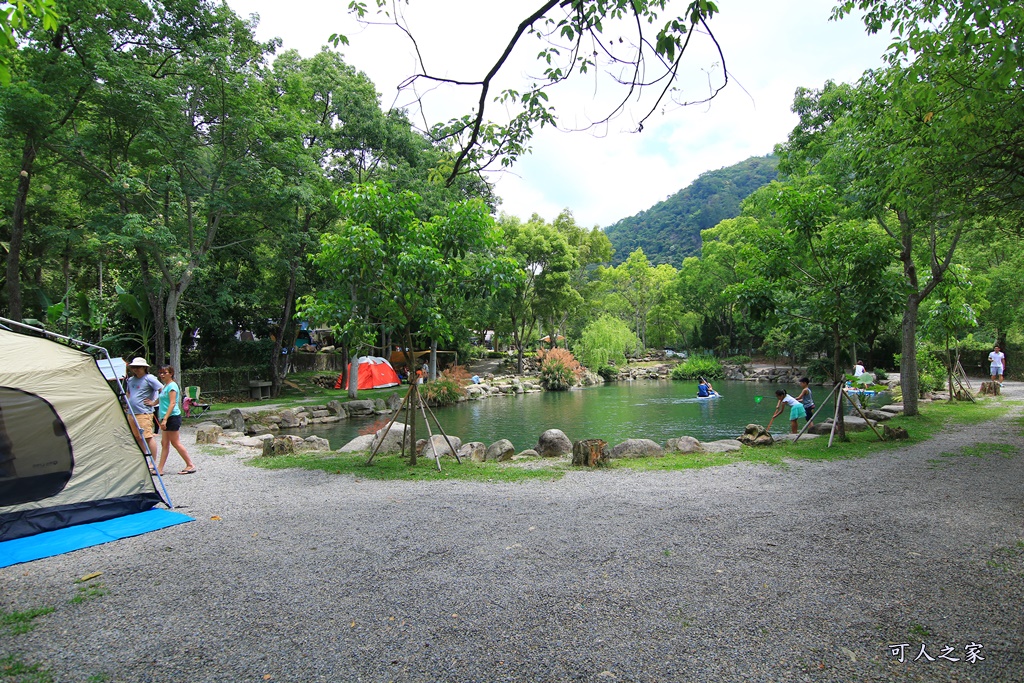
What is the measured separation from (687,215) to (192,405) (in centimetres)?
7470

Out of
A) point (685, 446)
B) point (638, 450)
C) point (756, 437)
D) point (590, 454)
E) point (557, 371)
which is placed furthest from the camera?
point (557, 371)

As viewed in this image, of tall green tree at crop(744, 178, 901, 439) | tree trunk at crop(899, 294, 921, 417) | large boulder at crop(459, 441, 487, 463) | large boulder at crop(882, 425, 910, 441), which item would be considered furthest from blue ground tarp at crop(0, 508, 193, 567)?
tree trunk at crop(899, 294, 921, 417)

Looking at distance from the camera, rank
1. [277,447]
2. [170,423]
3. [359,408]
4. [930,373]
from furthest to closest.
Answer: [359,408] → [930,373] → [277,447] → [170,423]

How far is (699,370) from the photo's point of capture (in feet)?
111

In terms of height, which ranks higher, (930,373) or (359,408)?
(930,373)

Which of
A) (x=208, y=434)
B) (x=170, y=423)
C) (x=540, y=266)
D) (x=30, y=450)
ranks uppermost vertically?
(x=540, y=266)

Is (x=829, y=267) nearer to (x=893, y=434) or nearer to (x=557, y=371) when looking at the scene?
(x=893, y=434)

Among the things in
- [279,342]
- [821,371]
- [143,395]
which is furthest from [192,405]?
[821,371]

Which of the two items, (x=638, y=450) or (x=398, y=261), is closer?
(x=398, y=261)

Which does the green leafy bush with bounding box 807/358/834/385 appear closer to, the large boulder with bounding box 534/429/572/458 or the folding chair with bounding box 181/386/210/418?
the large boulder with bounding box 534/429/572/458

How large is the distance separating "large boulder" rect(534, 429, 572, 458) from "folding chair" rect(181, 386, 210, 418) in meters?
10.4

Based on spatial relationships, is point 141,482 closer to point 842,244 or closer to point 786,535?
point 786,535

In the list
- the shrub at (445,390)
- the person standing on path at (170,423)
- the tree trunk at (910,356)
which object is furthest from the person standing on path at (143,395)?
the shrub at (445,390)

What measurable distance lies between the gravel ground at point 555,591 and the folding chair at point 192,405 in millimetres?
10716
